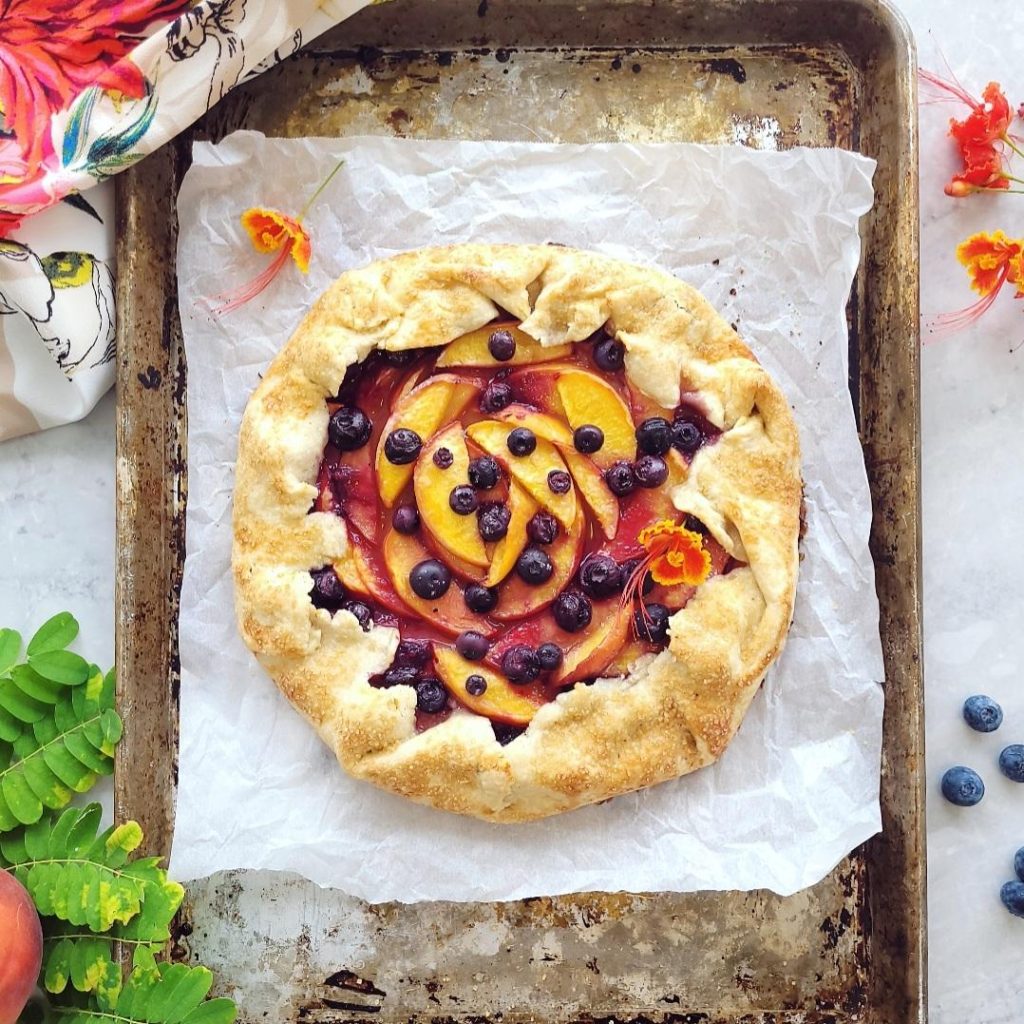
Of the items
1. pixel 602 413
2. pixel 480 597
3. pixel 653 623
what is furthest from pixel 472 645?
pixel 602 413

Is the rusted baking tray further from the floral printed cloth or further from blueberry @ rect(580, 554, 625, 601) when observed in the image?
blueberry @ rect(580, 554, 625, 601)

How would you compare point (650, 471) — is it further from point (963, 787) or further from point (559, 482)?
point (963, 787)

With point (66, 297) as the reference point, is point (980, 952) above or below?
below

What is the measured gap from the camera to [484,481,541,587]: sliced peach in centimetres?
287

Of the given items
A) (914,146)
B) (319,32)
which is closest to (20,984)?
(319,32)

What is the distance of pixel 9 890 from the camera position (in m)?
2.85

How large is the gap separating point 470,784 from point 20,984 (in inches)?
49.4

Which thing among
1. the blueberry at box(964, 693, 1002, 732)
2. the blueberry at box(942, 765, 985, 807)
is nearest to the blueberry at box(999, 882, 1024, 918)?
the blueberry at box(942, 765, 985, 807)

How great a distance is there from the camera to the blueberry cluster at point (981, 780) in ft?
10.6

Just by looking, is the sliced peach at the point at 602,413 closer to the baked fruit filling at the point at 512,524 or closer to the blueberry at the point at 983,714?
the baked fruit filling at the point at 512,524

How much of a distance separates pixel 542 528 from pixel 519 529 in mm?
61

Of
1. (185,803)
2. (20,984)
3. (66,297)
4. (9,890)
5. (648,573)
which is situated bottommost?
(20,984)

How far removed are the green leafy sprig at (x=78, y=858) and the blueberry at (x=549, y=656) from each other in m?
1.16

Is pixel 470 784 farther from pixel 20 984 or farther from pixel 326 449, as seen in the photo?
pixel 20 984
